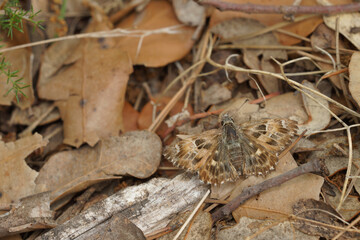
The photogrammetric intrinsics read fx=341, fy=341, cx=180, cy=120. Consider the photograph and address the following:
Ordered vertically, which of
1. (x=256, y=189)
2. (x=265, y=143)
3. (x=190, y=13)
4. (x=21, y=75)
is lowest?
(x=256, y=189)

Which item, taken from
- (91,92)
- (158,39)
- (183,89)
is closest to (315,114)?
(183,89)

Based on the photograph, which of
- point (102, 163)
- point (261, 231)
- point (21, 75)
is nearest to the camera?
point (261, 231)

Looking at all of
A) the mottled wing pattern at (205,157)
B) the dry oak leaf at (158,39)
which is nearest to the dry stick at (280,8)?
the dry oak leaf at (158,39)

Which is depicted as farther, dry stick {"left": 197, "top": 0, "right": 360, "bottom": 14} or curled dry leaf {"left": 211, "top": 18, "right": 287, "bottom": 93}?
curled dry leaf {"left": 211, "top": 18, "right": 287, "bottom": 93}

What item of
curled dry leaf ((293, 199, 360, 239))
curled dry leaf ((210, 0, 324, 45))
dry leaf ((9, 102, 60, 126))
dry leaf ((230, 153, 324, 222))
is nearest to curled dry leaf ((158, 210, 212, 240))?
dry leaf ((230, 153, 324, 222))

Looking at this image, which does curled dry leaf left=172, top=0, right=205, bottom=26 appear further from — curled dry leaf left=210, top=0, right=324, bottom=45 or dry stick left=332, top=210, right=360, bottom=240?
dry stick left=332, top=210, right=360, bottom=240

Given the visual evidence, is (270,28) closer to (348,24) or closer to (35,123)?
(348,24)

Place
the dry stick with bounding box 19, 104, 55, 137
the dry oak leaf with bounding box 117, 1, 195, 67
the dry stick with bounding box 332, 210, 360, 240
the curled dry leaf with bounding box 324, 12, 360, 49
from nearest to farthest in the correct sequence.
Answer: the dry stick with bounding box 332, 210, 360, 240
the curled dry leaf with bounding box 324, 12, 360, 49
the dry stick with bounding box 19, 104, 55, 137
the dry oak leaf with bounding box 117, 1, 195, 67
